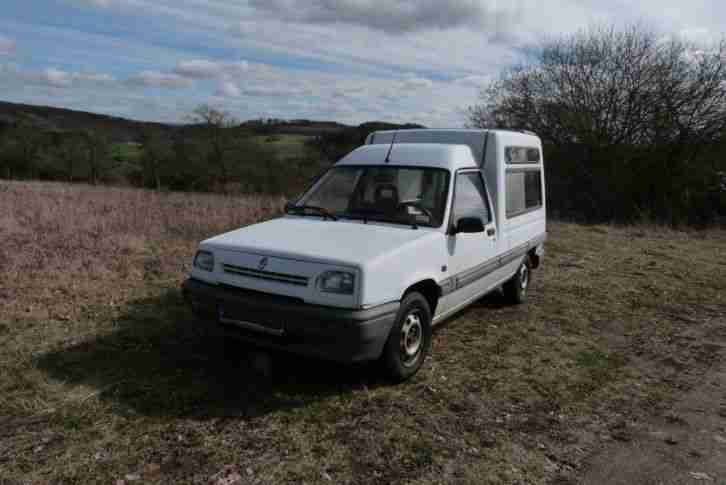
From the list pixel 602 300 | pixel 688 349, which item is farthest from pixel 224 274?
pixel 602 300

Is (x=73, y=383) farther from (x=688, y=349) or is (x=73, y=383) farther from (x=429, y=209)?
(x=688, y=349)

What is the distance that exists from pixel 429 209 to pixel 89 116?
54.0m

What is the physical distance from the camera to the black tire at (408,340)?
14.0ft

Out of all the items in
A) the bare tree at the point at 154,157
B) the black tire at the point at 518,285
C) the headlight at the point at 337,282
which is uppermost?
the bare tree at the point at 154,157

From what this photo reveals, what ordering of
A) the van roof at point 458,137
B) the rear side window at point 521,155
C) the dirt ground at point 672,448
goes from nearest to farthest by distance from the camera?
the dirt ground at point 672,448
the van roof at point 458,137
the rear side window at point 521,155

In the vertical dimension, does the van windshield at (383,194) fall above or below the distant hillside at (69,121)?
below

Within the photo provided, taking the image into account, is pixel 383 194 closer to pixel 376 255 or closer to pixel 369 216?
pixel 369 216

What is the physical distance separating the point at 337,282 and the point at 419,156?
200 centimetres

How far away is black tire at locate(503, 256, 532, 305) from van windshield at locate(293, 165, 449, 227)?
2443 millimetres

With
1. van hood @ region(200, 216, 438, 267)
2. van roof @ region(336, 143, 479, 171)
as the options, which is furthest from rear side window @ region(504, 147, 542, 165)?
van hood @ region(200, 216, 438, 267)

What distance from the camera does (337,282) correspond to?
393cm

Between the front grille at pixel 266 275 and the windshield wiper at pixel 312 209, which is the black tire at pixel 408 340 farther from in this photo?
the windshield wiper at pixel 312 209

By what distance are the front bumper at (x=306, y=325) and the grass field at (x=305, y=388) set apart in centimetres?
45

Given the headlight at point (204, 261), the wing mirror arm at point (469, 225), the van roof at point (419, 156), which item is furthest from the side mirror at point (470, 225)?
the headlight at point (204, 261)
